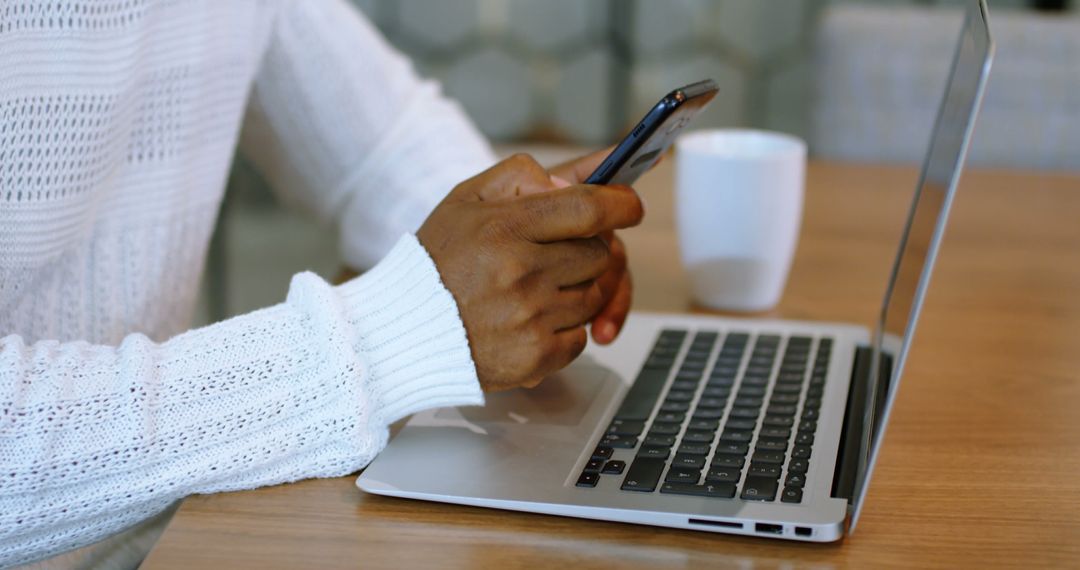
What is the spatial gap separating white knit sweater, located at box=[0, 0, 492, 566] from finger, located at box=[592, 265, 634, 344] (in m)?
0.15

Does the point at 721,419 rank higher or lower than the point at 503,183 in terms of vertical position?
lower

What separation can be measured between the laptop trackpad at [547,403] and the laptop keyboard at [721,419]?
26mm

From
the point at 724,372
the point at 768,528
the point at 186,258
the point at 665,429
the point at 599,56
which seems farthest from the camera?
the point at 599,56

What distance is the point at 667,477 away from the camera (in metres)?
0.54

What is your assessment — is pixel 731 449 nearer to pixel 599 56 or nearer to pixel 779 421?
pixel 779 421

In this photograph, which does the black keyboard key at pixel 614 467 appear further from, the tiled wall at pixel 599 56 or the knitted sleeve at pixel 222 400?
the tiled wall at pixel 599 56

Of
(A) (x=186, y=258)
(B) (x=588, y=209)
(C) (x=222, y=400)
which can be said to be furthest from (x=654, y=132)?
(A) (x=186, y=258)

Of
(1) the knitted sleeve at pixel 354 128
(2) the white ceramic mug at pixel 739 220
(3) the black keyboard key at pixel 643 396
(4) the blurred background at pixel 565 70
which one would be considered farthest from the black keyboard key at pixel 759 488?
(4) the blurred background at pixel 565 70

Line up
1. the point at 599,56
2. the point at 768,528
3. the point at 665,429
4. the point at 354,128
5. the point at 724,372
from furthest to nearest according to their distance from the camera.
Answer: the point at 599,56, the point at 354,128, the point at 724,372, the point at 665,429, the point at 768,528

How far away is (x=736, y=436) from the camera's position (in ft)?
1.95

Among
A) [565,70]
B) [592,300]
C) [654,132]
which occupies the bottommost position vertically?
[565,70]

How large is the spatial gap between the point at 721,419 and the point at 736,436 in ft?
0.10

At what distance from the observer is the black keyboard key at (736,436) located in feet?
1.94

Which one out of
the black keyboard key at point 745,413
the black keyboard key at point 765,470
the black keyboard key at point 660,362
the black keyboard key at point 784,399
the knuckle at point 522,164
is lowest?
the black keyboard key at point 660,362
